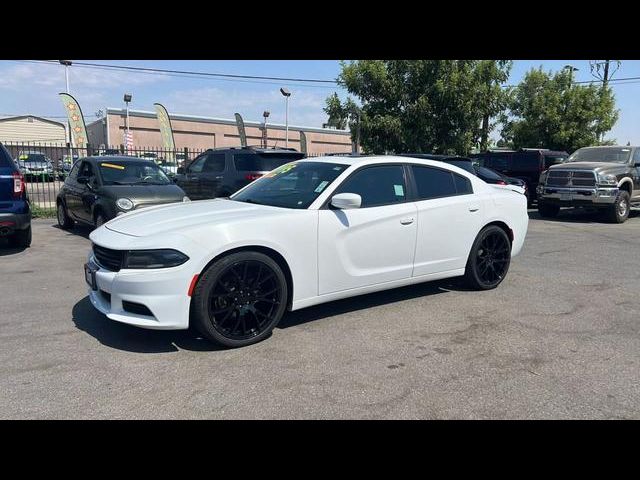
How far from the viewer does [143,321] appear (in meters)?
3.77

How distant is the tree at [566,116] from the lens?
22.9 meters

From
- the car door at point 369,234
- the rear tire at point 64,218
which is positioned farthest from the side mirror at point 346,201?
the rear tire at point 64,218

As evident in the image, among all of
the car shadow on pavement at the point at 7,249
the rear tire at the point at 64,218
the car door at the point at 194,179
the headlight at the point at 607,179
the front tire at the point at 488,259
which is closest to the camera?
the front tire at the point at 488,259

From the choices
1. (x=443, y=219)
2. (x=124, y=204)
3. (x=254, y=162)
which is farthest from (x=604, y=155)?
(x=124, y=204)

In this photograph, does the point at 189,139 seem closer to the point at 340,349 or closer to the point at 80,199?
the point at 80,199

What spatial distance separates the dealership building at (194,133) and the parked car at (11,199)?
34.0m

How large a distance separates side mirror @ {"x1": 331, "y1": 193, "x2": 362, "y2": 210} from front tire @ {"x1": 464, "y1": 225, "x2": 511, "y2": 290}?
1954 mm

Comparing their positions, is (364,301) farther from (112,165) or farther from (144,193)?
(112,165)

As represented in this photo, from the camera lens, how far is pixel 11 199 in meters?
7.34

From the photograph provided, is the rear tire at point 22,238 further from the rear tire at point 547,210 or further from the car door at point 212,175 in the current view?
the rear tire at point 547,210

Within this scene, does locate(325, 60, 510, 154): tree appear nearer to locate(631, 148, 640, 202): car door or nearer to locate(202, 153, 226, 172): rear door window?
locate(631, 148, 640, 202): car door

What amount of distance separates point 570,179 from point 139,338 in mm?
12339
